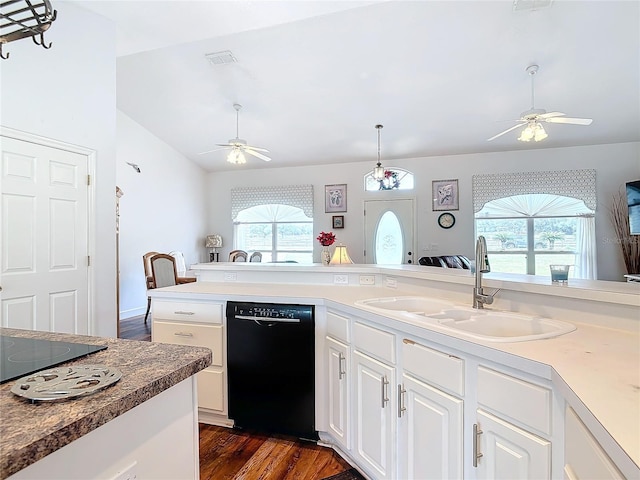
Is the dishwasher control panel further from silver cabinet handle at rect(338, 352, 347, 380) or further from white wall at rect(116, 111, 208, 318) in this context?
white wall at rect(116, 111, 208, 318)

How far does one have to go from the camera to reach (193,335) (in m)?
2.24

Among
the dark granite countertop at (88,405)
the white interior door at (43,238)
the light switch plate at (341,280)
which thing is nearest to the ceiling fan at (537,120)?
the light switch plate at (341,280)

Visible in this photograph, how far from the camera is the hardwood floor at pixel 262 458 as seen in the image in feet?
5.89

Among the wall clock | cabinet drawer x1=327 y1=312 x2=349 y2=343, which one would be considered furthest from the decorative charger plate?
the wall clock

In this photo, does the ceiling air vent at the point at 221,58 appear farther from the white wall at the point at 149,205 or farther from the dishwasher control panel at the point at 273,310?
the dishwasher control panel at the point at 273,310

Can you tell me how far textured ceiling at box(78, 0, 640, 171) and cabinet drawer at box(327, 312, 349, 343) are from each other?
2.29 meters

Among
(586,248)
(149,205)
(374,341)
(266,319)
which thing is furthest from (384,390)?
(586,248)

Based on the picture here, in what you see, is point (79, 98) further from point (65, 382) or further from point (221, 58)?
point (65, 382)

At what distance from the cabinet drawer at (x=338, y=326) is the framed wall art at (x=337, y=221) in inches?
186

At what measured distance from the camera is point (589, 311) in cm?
136

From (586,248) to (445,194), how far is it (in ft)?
7.52

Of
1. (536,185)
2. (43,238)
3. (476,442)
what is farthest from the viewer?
(536,185)

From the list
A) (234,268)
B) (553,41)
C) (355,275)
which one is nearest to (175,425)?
(355,275)

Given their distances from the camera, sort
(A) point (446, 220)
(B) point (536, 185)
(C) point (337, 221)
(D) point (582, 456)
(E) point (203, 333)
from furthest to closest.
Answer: (C) point (337, 221)
(A) point (446, 220)
(B) point (536, 185)
(E) point (203, 333)
(D) point (582, 456)
